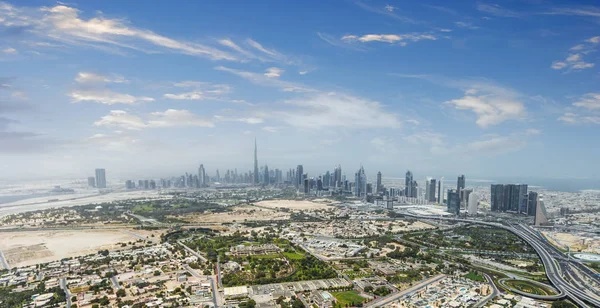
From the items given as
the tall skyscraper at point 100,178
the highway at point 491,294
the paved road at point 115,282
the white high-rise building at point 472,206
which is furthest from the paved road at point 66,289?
the tall skyscraper at point 100,178

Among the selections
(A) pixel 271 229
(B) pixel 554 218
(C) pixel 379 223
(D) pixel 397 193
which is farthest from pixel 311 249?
(D) pixel 397 193

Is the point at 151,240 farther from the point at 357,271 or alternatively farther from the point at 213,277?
the point at 357,271

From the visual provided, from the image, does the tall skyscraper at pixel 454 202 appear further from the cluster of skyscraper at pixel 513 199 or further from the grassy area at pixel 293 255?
the grassy area at pixel 293 255

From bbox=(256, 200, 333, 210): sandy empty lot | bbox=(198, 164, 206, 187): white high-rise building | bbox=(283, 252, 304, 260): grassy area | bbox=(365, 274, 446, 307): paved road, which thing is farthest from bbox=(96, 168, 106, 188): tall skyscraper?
bbox=(365, 274, 446, 307): paved road

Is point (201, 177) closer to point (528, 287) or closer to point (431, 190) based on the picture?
point (431, 190)

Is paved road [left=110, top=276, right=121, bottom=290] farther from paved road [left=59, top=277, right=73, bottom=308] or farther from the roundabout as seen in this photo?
the roundabout

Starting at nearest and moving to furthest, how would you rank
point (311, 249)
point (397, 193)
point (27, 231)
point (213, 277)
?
point (213, 277)
point (311, 249)
point (27, 231)
point (397, 193)
